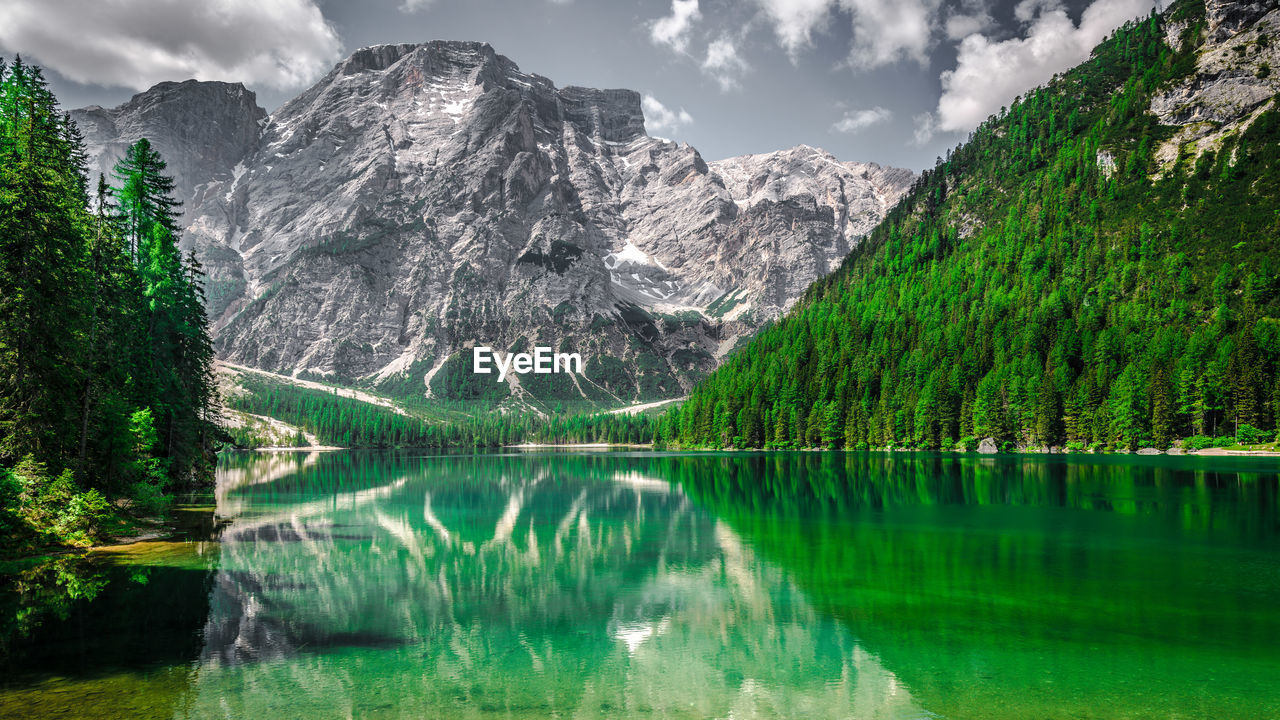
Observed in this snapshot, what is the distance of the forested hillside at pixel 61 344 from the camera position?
26453mm

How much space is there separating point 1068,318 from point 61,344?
470 ft

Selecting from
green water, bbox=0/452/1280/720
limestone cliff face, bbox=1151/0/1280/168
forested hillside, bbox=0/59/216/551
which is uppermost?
limestone cliff face, bbox=1151/0/1280/168

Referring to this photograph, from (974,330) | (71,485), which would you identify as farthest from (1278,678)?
(974,330)

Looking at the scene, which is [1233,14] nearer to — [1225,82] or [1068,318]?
[1225,82]

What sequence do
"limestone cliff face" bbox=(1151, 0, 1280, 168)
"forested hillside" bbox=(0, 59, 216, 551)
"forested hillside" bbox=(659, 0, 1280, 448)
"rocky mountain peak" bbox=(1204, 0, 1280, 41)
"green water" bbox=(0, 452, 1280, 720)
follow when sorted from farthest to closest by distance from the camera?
"rocky mountain peak" bbox=(1204, 0, 1280, 41)
"limestone cliff face" bbox=(1151, 0, 1280, 168)
"forested hillside" bbox=(659, 0, 1280, 448)
"forested hillside" bbox=(0, 59, 216, 551)
"green water" bbox=(0, 452, 1280, 720)

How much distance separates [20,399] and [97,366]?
6938 millimetres

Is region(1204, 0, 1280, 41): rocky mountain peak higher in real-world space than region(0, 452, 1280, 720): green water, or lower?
higher

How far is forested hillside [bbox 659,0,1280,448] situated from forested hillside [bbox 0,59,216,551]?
11391 cm

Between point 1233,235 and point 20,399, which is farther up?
point 1233,235

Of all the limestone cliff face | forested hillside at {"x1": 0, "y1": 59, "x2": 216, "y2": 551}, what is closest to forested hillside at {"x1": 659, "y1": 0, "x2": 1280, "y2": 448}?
the limestone cliff face

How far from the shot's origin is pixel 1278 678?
42.5 ft

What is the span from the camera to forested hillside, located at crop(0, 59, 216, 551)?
2645 cm

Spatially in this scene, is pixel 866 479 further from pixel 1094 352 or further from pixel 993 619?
pixel 1094 352

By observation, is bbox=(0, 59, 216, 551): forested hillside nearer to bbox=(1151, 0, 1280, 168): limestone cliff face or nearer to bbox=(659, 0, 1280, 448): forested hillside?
bbox=(659, 0, 1280, 448): forested hillside
